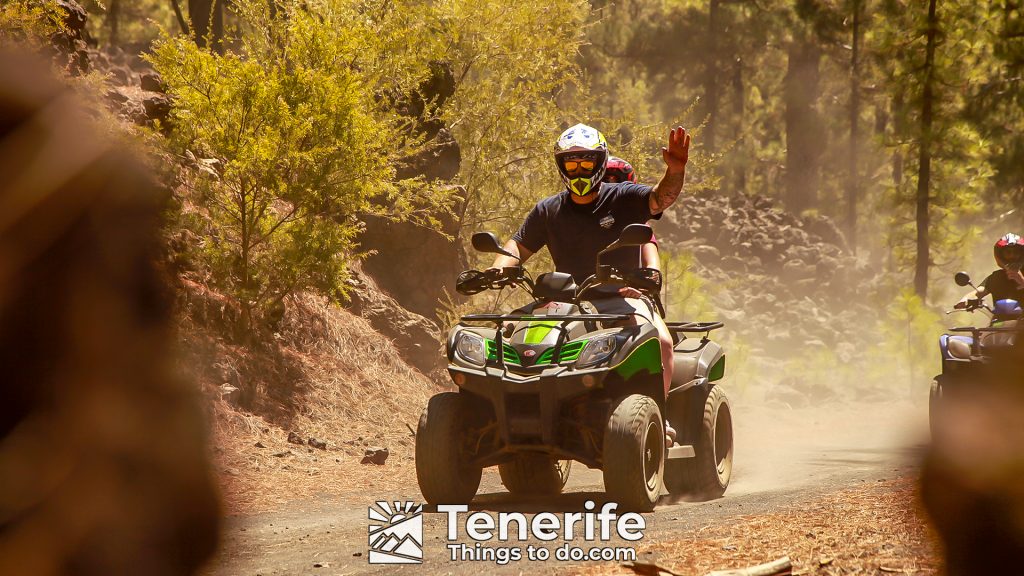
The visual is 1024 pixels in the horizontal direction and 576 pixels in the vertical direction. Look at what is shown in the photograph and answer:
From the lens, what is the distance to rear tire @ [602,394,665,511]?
20.8 ft

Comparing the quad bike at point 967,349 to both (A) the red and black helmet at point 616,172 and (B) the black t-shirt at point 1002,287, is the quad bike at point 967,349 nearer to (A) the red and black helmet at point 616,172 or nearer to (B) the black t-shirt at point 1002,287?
(B) the black t-shirt at point 1002,287

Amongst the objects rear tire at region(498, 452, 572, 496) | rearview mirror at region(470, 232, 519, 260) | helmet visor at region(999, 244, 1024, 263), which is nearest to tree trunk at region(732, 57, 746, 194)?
helmet visor at region(999, 244, 1024, 263)

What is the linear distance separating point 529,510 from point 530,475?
4.26ft

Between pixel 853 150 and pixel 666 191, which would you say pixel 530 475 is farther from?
pixel 853 150

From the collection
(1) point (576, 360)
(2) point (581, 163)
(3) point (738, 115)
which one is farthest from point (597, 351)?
(3) point (738, 115)

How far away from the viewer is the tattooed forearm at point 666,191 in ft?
23.9

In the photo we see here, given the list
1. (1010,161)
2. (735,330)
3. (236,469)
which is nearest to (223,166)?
(236,469)

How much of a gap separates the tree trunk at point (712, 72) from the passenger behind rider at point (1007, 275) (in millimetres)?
24450

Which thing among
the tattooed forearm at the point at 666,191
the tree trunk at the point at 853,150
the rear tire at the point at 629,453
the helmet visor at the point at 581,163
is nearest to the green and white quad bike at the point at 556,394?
the rear tire at the point at 629,453

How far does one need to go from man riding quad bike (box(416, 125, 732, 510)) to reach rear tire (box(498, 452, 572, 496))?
0.33 ft

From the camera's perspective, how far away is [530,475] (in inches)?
314

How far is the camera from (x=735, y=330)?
3238cm

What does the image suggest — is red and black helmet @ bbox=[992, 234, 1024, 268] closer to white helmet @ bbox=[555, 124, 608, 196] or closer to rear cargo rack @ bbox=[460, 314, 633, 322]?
white helmet @ bbox=[555, 124, 608, 196]

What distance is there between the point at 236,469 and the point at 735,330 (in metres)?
24.5
